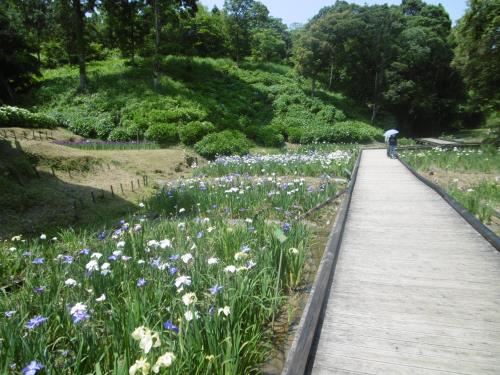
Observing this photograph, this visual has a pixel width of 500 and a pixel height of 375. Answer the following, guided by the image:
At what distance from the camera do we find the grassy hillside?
17.1 meters

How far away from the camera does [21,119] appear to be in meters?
13.7

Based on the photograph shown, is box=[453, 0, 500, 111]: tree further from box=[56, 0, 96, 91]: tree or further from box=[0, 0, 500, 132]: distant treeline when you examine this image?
box=[56, 0, 96, 91]: tree

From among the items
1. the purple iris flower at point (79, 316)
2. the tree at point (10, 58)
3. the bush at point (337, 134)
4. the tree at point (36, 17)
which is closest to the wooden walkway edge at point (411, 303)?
the purple iris flower at point (79, 316)

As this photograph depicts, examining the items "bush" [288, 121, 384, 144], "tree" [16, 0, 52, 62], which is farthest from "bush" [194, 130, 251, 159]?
"tree" [16, 0, 52, 62]

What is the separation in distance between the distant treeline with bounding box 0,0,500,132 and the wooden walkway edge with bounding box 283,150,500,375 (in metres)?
22.5

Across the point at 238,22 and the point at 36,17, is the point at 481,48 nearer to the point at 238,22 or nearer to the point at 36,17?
the point at 238,22

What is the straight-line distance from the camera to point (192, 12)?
84.1 feet

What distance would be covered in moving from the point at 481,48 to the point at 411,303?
18.7m

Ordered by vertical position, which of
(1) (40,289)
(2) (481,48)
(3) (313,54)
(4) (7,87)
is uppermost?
(3) (313,54)

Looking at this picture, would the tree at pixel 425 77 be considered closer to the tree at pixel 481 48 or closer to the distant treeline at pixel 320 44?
the distant treeline at pixel 320 44

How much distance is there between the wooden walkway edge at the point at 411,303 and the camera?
7.27 feet

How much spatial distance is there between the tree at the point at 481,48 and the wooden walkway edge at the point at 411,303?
15703 mm

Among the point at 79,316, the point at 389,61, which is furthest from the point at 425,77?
the point at 79,316

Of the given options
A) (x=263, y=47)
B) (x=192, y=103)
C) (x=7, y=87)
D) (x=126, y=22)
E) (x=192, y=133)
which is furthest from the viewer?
(x=263, y=47)
